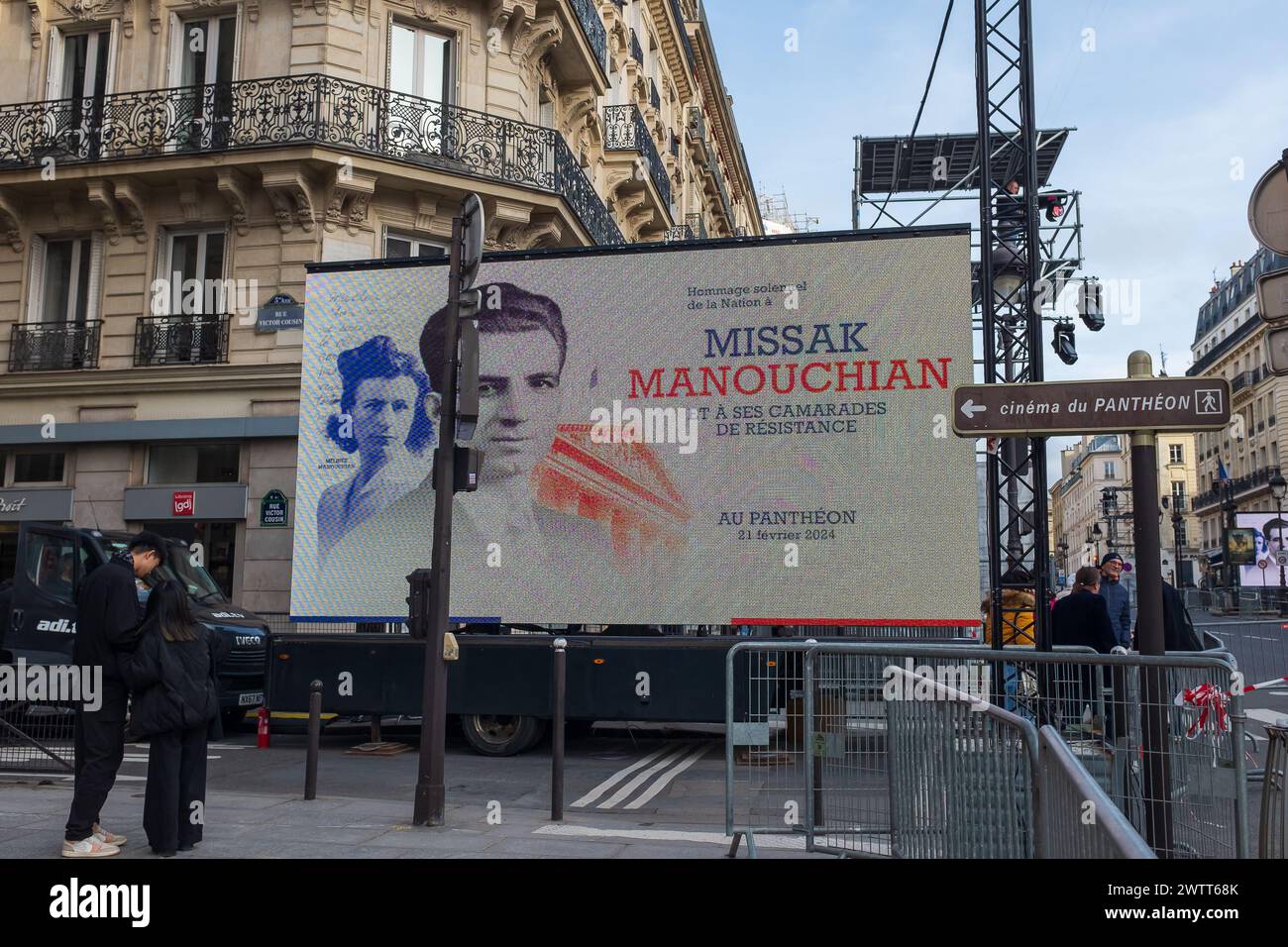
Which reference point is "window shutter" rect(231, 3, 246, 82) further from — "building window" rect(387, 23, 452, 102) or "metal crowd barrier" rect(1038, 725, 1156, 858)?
"metal crowd barrier" rect(1038, 725, 1156, 858)

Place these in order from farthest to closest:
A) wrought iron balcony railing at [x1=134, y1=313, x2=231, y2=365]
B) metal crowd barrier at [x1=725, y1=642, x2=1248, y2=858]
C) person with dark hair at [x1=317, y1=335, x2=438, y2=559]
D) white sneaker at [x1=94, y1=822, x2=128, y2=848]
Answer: wrought iron balcony railing at [x1=134, y1=313, x2=231, y2=365] → person with dark hair at [x1=317, y1=335, x2=438, y2=559] → white sneaker at [x1=94, y1=822, x2=128, y2=848] → metal crowd barrier at [x1=725, y1=642, x2=1248, y2=858]

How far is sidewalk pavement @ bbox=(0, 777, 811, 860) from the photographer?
7.02 metres

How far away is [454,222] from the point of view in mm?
9336

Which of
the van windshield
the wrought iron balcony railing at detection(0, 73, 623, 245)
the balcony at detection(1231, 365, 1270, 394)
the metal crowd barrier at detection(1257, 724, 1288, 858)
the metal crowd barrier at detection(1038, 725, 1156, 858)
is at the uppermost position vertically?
the balcony at detection(1231, 365, 1270, 394)

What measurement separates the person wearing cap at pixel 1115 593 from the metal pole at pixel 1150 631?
686 cm

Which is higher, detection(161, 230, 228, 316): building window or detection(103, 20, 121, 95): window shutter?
detection(103, 20, 121, 95): window shutter

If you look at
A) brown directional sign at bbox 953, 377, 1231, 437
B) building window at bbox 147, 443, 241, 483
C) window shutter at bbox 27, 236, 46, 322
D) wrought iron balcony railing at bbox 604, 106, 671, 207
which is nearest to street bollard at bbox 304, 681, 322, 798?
brown directional sign at bbox 953, 377, 1231, 437

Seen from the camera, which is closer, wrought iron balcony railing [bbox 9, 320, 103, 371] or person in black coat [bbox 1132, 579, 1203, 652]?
person in black coat [bbox 1132, 579, 1203, 652]

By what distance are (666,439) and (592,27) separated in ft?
52.7

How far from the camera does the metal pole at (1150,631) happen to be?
4.99m

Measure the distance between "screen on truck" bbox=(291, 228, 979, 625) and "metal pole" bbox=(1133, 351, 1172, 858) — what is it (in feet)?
14.6

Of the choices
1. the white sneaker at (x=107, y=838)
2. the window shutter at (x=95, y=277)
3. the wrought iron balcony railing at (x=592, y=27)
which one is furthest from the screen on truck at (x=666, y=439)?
the wrought iron balcony railing at (x=592, y=27)

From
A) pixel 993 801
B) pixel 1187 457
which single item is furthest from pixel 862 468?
pixel 1187 457
